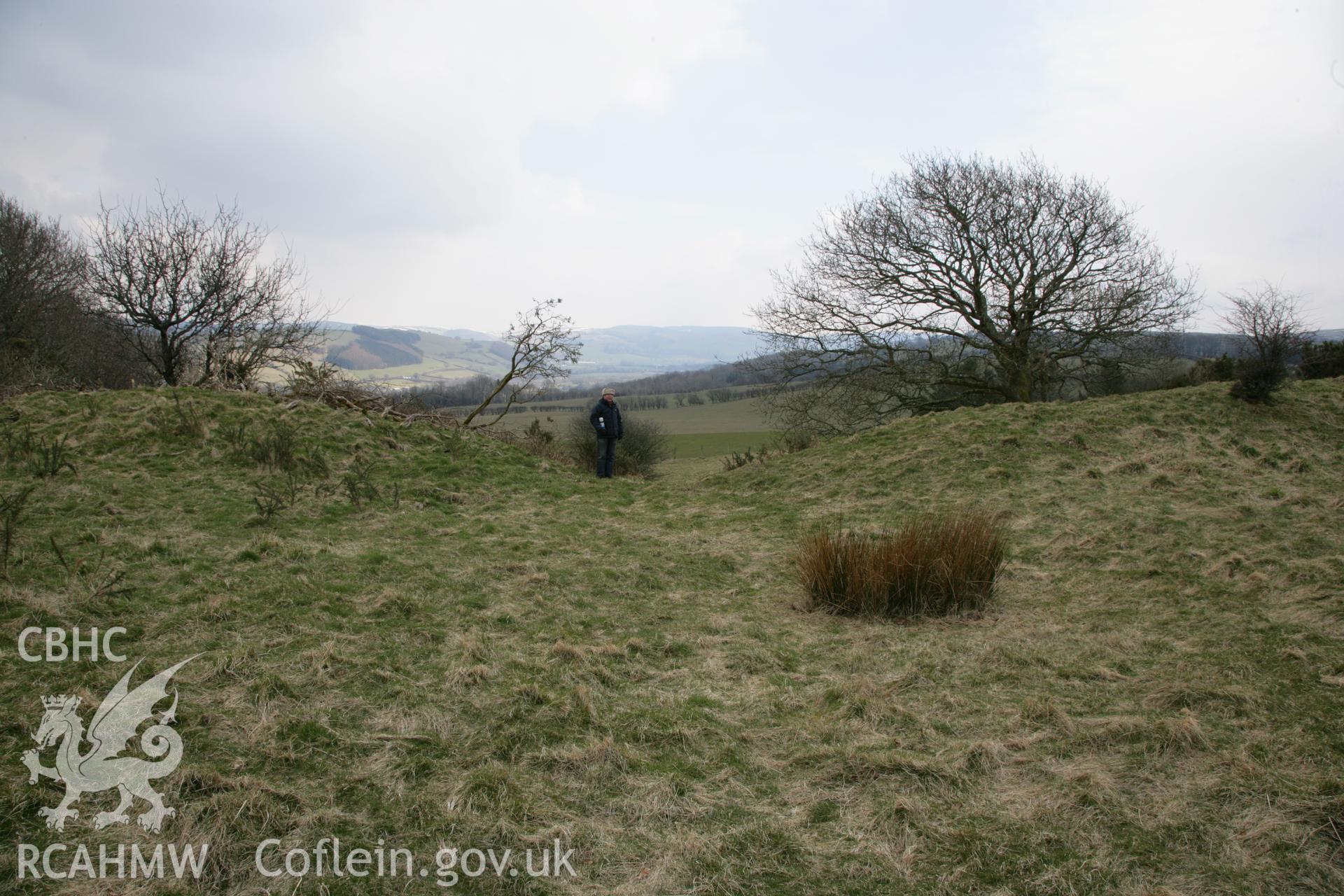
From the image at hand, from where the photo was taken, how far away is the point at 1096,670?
4.04 m

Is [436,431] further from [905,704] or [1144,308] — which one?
[1144,308]

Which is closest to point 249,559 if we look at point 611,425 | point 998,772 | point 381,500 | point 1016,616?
point 381,500

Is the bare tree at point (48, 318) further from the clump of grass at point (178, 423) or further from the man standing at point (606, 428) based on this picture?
the man standing at point (606, 428)

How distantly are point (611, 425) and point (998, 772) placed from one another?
9.69m

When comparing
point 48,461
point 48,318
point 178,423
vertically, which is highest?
point 48,318

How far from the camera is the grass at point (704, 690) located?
2.50 m

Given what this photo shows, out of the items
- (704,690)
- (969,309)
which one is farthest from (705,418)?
(704,690)

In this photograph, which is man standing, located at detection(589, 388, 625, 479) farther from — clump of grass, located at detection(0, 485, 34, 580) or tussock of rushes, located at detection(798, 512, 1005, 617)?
clump of grass, located at detection(0, 485, 34, 580)

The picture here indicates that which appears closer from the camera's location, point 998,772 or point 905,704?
point 998,772

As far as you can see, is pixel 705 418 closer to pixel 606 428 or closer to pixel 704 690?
pixel 606 428

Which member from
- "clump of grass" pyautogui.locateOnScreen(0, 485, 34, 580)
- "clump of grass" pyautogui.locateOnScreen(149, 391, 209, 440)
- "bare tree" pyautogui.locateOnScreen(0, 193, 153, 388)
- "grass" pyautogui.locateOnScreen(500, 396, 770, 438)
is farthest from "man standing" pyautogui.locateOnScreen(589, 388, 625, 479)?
"bare tree" pyautogui.locateOnScreen(0, 193, 153, 388)

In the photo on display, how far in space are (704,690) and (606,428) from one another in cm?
845

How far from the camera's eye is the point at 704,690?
399 cm

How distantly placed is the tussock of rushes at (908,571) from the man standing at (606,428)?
6746 millimetres
